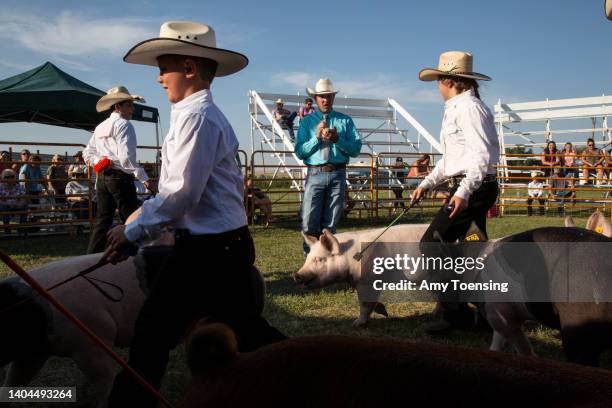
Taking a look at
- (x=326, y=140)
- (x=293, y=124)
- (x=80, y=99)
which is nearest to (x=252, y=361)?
(x=326, y=140)

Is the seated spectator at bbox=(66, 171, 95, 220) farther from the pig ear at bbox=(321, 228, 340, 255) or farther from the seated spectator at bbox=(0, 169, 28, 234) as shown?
the pig ear at bbox=(321, 228, 340, 255)

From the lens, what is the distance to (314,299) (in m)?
5.65

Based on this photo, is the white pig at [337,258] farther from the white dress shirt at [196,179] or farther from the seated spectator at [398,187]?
the seated spectator at [398,187]

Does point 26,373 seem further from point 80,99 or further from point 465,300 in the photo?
point 80,99

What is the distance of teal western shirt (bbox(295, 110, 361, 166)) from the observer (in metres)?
6.94

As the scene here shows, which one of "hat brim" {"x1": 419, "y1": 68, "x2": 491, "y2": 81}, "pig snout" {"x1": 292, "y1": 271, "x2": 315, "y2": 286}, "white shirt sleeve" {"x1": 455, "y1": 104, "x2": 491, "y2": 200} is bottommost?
"pig snout" {"x1": 292, "y1": 271, "x2": 315, "y2": 286}

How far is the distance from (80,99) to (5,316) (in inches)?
419

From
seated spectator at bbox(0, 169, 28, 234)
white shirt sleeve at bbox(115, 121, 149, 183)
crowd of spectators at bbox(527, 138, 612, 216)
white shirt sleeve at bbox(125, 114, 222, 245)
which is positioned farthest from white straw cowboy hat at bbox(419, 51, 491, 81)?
crowd of spectators at bbox(527, 138, 612, 216)

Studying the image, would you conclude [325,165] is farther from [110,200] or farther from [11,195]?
[11,195]

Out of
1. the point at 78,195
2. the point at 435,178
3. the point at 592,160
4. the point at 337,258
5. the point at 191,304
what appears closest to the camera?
the point at 191,304

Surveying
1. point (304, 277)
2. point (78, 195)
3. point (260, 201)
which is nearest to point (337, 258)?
point (304, 277)

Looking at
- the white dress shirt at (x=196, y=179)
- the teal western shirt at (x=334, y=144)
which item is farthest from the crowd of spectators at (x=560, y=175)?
the white dress shirt at (x=196, y=179)

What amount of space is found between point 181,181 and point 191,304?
53 centimetres

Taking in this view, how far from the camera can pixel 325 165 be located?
693 centimetres
